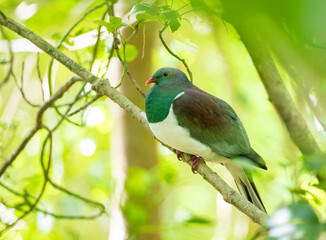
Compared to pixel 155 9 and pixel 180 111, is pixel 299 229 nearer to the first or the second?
pixel 155 9

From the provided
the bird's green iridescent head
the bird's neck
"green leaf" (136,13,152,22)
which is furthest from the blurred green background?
the bird's neck

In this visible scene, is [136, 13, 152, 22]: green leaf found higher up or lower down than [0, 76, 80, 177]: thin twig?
higher up

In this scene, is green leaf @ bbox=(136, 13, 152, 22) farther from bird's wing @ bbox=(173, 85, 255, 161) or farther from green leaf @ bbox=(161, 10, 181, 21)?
→ bird's wing @ bbox=(173, 85, 255, 161)

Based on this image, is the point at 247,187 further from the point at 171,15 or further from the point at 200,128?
the point at 171,15

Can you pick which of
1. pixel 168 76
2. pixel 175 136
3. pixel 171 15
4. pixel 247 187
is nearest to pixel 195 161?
pixel 175 136

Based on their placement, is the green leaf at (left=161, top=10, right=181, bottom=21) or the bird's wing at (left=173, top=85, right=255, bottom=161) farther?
the bird's wing at (left=173, top=85, right=255, bottom=161)

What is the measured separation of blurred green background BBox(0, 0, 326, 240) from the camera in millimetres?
450

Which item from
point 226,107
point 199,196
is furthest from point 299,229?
point 199,196

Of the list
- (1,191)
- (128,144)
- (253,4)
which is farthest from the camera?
(1,191)

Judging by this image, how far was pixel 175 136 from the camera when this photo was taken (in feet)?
7.27

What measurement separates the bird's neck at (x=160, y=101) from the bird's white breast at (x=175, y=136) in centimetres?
3

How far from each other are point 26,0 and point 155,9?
6.05 feet

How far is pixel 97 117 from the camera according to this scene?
429cm

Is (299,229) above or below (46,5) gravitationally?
above
